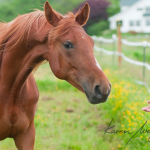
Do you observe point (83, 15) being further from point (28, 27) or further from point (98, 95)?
point (98, 95)

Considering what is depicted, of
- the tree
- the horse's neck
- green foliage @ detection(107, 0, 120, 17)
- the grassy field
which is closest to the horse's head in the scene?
the horse's neck

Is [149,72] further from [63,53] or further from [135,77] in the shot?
[63,53]


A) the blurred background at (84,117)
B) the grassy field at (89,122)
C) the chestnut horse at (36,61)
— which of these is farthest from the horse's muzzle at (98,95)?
the grassy field at (89,122)

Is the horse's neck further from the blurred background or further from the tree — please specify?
the tree

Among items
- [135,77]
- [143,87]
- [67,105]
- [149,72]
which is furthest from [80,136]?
[149,72]

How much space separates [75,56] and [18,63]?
2.05 feet

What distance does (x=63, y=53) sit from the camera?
2135 millimetres

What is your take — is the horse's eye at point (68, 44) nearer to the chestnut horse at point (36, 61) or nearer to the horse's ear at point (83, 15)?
the chestnut horse at point (36, 61)

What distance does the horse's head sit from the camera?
1984mm

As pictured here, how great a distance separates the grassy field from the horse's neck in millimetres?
855

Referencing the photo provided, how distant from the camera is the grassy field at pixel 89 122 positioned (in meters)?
3.50

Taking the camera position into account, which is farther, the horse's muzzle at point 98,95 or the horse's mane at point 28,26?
the horse's mane at point 28,26

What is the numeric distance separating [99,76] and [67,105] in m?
3.89

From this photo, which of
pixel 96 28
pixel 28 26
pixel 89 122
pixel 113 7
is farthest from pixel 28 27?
pixel 113 7
